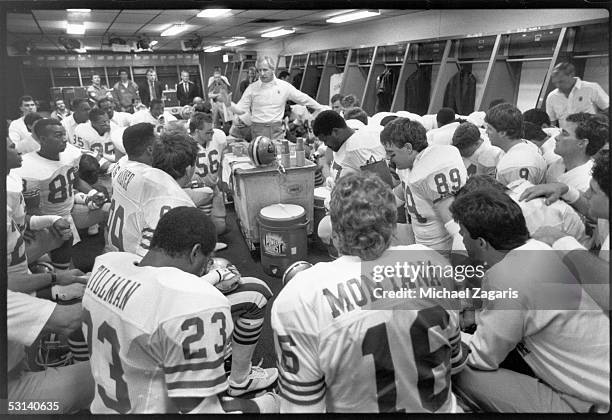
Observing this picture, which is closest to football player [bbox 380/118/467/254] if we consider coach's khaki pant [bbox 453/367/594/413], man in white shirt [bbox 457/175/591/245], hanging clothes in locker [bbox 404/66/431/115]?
man in white shirt [bbox 457/175/591/245]

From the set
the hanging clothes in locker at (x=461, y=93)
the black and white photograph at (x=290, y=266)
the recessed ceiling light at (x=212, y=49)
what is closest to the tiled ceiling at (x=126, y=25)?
the black and white photograph at (x=290, y=266)

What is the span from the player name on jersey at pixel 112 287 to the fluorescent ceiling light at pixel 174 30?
112 centimetres

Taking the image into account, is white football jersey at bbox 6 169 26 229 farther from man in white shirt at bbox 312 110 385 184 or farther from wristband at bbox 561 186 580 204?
wristband at bbox 561 186 580 204

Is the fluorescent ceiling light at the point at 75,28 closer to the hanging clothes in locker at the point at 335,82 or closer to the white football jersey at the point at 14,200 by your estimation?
the white football jersey at the point at 14,200

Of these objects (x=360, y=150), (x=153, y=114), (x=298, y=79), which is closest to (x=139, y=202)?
(x=153, y=114)

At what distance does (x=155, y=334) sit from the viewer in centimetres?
122

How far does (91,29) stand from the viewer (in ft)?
5.84

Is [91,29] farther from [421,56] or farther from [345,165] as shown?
[421,56]

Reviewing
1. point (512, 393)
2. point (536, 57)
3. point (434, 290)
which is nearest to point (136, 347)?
point (434, 290)

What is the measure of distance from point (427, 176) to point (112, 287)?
1596 millimetres

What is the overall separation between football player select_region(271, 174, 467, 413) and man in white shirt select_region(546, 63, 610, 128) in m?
0.96

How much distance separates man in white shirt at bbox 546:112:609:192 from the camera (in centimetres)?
206

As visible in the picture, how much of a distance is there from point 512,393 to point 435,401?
29cm

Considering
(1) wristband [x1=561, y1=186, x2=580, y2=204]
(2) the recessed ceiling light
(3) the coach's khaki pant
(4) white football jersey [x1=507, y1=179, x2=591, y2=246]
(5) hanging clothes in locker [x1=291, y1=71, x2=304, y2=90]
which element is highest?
(2) the recessed ceiling light
